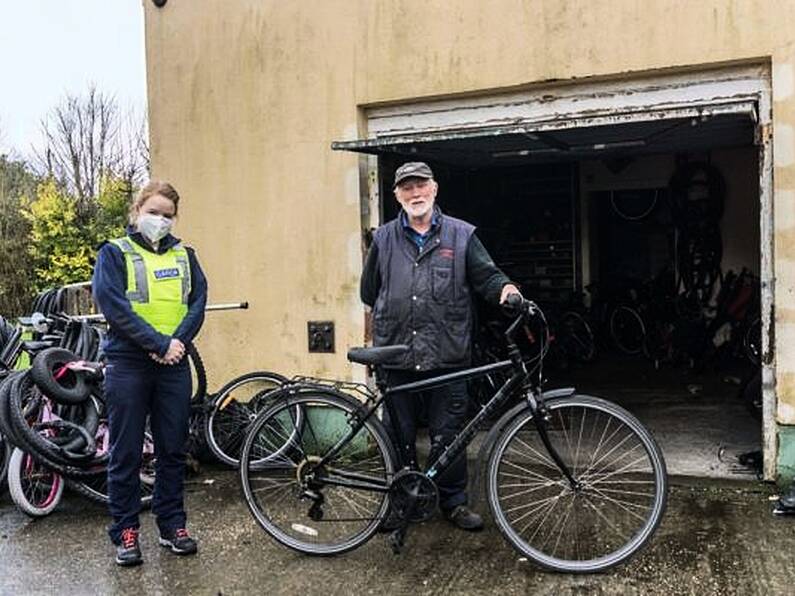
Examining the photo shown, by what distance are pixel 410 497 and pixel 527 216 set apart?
743 cm

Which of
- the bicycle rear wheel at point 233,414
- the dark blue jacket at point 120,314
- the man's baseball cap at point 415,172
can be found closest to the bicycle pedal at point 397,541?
the dark blue jacket at point 120,314

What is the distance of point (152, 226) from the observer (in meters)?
3.64

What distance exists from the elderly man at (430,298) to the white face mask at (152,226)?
1.07 meters

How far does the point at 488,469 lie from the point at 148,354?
5.37ft

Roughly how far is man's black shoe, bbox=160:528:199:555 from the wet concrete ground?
4 cm

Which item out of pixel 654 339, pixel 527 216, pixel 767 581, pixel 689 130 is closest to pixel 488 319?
pixel 689 130

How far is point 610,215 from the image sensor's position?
35.5 ft

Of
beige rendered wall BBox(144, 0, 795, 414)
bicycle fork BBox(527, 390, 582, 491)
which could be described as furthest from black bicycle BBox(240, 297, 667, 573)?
beige rendered wall BBox(144, 0, 795, 414)

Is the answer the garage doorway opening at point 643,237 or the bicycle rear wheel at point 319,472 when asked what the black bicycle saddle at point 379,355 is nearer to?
the bicycle rear wheel at point 319,472

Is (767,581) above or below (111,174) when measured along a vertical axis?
below

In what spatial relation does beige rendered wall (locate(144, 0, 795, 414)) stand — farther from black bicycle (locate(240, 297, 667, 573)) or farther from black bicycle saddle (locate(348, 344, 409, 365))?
black bicycle saddle (locate(348, 344, 409, 365))

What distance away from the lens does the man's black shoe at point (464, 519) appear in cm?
393

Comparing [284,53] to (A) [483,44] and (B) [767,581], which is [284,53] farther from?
(B) [767,581]

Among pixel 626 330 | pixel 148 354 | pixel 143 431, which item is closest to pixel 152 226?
pixel 148 354
